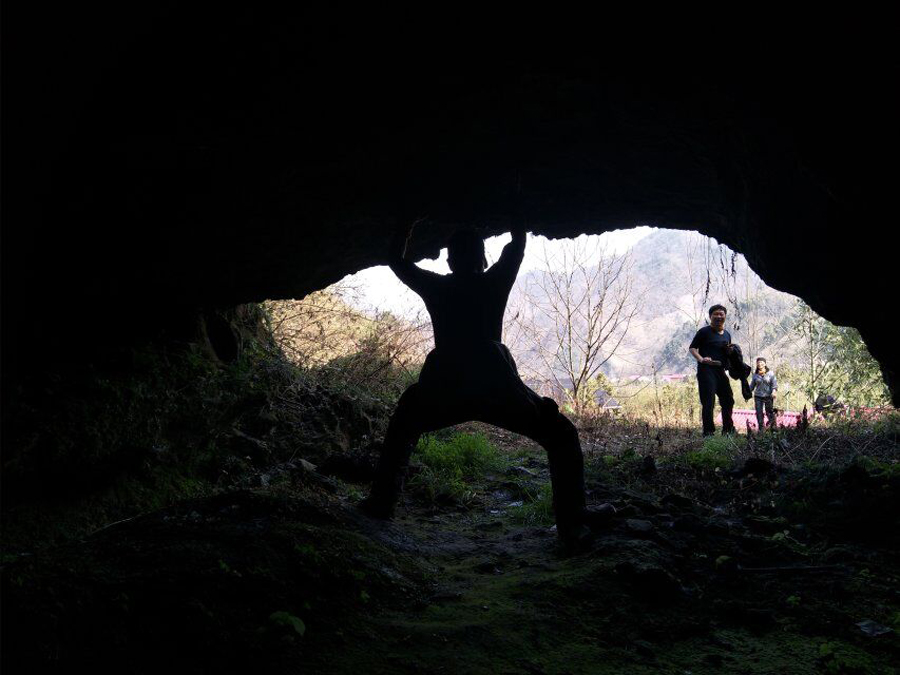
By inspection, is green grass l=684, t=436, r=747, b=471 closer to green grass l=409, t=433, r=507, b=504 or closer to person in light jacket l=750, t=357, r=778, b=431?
green grass l=409, t=433, r=507, b=504

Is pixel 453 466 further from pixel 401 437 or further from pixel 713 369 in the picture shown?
pixel 713 369

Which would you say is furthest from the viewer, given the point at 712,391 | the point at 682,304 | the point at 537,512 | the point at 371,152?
the point at 682,304

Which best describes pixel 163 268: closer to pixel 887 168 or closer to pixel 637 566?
pixel 637 566

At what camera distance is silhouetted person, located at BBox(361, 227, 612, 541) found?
3.79 m

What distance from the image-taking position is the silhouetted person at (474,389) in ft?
12.5

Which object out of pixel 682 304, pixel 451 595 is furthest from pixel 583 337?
pixel 682 304

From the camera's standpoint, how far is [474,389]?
3.86 meters

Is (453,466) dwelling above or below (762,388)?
below

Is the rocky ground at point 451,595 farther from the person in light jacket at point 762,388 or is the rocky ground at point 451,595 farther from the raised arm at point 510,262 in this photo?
the person in light jacket at point 762,388

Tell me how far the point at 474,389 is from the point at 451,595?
4.64ft

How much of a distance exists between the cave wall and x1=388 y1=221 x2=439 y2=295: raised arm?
536mm

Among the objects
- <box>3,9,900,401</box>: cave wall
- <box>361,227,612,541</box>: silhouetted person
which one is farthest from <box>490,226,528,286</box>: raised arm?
<box>3,9,900,401</box>: cave wall

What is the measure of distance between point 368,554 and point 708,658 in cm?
174

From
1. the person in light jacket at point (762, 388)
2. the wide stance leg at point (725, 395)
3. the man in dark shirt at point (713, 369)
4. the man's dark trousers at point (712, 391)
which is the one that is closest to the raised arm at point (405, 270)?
the man in dark shirt at point (713, 369)
